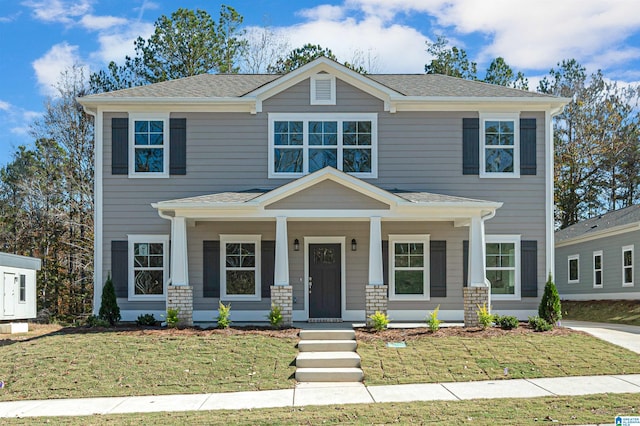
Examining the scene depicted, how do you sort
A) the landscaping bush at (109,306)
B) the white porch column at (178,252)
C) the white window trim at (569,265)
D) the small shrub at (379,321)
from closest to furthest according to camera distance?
the small shrub at (379,321) < the white porch column at (178,252) < the landscaping bush at (109,306) < the white window trim at (569,265)

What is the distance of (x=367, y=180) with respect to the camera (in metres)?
18.1

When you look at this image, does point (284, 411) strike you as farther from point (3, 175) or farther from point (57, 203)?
point (3, 175)

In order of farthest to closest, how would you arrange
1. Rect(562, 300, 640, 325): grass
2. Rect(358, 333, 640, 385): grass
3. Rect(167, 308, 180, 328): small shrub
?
Rect(562, 300, 640, 325): grass, Rect(167, 308, 180, 328): small shrub, Rect(358, 333, 640, 385): grass

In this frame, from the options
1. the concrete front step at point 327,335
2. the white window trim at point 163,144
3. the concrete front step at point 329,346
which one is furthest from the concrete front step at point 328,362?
the white window trim at point 163,144

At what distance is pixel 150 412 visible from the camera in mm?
10141

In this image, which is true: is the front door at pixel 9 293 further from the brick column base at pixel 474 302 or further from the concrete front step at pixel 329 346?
the brick column base at pixel 474 302

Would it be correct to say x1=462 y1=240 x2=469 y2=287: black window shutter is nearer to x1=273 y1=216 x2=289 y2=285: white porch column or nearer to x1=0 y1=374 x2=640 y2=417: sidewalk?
x1=273 y1=216 x2=289 y2=285: white porch column

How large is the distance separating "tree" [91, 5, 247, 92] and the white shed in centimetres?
971

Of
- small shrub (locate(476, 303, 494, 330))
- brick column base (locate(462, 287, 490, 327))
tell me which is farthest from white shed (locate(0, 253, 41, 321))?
small shrub (locate(476, 303, 494, 330))

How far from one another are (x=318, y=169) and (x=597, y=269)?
13.9 metres

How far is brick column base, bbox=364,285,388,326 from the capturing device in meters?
15.7

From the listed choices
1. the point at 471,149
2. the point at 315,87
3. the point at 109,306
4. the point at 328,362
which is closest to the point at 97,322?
the point at 109,306

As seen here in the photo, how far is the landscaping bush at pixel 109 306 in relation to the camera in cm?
1662

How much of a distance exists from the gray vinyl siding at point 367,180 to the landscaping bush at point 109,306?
1.70 metres
